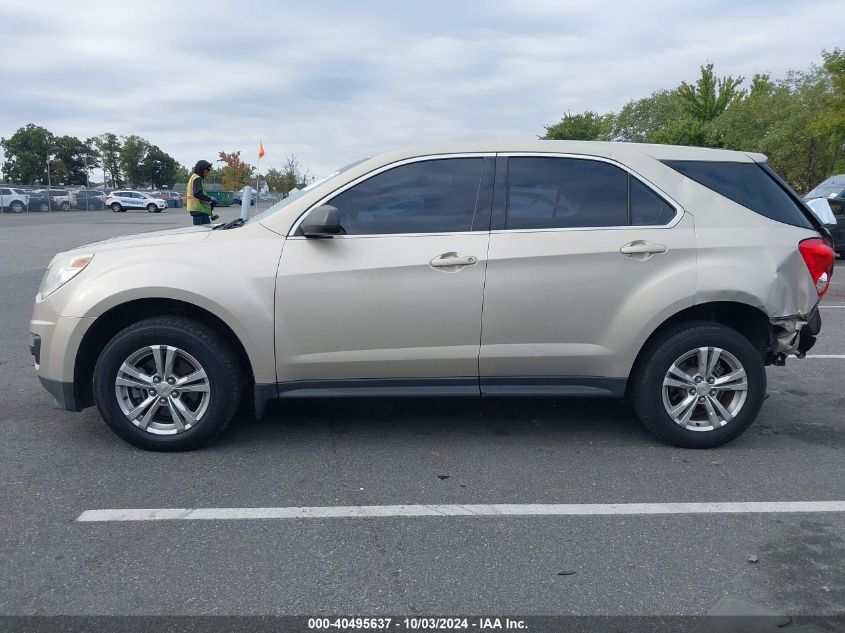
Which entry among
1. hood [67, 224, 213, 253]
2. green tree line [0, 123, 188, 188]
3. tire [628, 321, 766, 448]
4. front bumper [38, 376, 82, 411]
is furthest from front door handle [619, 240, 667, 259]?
green tree line [0, 123, 188, 188]

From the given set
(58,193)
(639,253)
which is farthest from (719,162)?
(58,193)

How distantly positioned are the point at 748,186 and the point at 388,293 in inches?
93.7

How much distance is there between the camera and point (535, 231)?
13.9ft

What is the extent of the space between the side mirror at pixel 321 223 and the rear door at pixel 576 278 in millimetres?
942

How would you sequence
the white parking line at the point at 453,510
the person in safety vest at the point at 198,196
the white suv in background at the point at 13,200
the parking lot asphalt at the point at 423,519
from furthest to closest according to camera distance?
the white suv in background at the point at 13,200 < the person in safety vest at the point at 198,196 < the white parking line at the point at 453,510 < the parking lot asphalt at the point at 423,519

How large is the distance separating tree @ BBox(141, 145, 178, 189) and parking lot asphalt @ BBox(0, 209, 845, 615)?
101587 millimetres

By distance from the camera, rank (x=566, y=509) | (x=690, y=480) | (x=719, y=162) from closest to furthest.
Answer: (x=566, y=509) → (x=690, y=480) → (x=719, y=162)

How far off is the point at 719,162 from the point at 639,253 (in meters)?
0.88

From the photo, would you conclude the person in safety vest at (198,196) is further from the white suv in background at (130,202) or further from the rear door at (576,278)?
the white suv in background at (130,202)

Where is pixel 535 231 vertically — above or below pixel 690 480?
above

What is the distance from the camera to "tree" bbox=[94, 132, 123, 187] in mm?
90812

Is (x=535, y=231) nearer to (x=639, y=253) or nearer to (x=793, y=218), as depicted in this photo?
(x=639, y=253)

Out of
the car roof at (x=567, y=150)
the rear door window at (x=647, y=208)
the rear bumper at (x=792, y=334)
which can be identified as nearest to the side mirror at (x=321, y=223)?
the car roof at (x=567, y=150)

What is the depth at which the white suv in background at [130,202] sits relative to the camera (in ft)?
169
